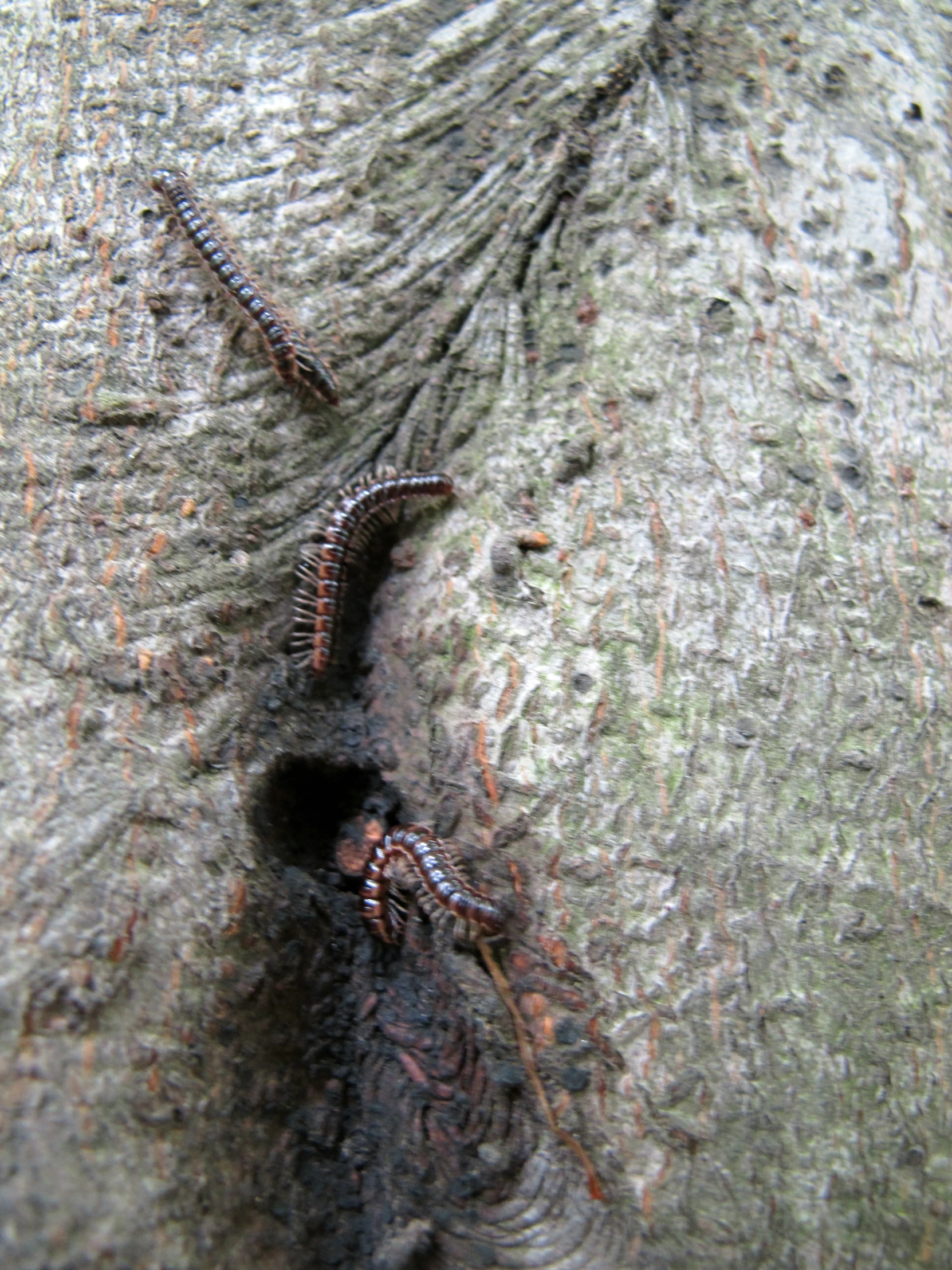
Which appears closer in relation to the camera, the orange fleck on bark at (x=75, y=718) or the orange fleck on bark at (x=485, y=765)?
the orange fleck on bark at (x=75, y=718)

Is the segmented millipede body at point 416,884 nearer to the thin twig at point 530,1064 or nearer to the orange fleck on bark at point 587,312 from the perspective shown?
the thin twig at point 530,1064

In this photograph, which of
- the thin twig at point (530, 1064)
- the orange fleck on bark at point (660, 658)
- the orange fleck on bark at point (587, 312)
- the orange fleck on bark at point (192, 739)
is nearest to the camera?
the thin twig at point (530, 1064)

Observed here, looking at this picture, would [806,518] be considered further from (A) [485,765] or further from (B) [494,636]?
(A) [485,765]

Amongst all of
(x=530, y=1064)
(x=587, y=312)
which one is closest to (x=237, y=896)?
(x=530, y=1064)

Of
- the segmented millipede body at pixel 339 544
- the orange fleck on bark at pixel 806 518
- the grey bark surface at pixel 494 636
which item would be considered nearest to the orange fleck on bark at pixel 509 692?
the grey bark surface at pixel 494 636

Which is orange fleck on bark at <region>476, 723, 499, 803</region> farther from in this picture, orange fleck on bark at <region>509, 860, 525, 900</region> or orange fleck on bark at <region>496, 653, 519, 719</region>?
orange fleck on bark at <region>509, 860, 525, 900</region>

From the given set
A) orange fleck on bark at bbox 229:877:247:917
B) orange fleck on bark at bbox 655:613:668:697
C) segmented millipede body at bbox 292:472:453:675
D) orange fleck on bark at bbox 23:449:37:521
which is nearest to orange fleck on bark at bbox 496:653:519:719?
orange fleck on bark at bbox 655:613:668:697

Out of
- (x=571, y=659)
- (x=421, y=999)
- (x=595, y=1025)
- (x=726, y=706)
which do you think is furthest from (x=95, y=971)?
(x=726, y=706)

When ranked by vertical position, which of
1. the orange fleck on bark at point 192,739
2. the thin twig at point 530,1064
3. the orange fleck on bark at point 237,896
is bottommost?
the thin twig at point 530,1064
